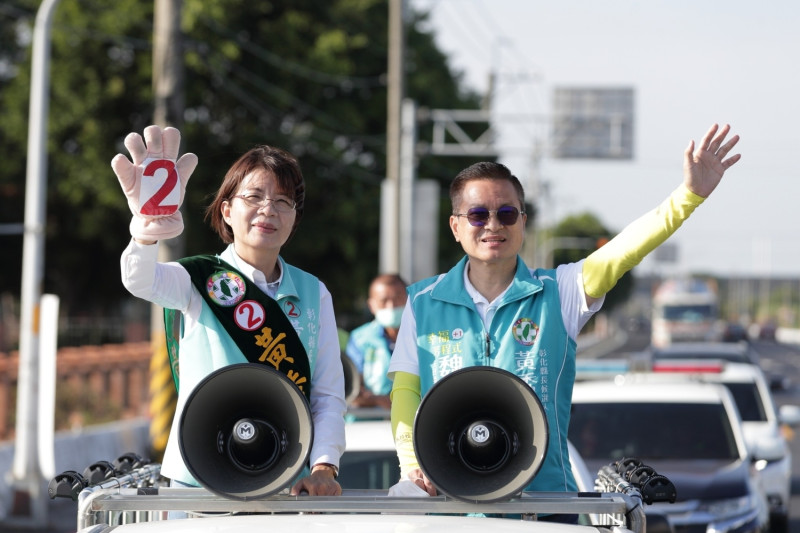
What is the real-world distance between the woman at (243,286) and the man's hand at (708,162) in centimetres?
111

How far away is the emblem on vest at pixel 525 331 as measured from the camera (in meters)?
4.04

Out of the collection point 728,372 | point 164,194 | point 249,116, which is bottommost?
point 728,372

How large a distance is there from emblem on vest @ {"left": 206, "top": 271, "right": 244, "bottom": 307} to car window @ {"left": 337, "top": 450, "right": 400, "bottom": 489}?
2253mm

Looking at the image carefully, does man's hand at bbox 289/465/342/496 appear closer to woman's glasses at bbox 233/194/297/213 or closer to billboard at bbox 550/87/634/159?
woman's glasses at bbox 233/194/297/213

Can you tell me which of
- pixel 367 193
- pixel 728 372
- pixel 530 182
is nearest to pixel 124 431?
pixel 728 372

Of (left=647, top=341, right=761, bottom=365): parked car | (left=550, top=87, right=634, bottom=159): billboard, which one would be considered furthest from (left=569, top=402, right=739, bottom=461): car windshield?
(left=550, top=87, right=634, bottom=159): billboard

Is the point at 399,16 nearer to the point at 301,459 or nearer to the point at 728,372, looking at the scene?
the point at 728,372

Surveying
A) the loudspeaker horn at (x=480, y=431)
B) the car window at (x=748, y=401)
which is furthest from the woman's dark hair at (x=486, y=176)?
the car window at (x=748, y=401)

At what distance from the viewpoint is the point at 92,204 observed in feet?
106

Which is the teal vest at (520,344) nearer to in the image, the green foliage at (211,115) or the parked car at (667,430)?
the parked car at (667,430)

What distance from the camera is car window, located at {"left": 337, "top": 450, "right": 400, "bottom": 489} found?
6.11m

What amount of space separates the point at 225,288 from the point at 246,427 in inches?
22.4

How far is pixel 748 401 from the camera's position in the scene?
12594 millimetres

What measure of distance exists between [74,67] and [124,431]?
51.8 feet
